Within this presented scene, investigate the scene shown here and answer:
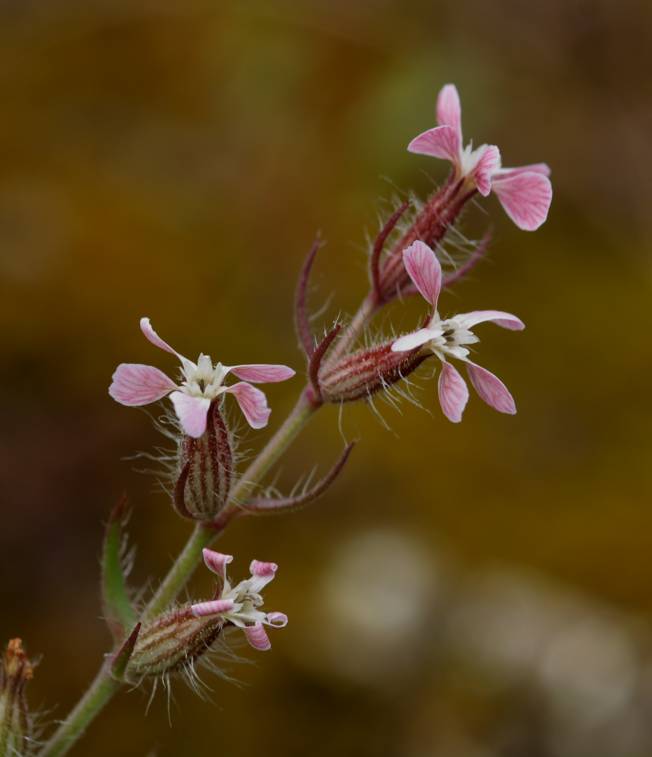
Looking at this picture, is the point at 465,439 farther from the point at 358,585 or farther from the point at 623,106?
the point at 623,106

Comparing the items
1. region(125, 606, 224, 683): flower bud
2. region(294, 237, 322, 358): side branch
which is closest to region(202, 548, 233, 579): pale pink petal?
region(125, 606, 224, 683): flower bud

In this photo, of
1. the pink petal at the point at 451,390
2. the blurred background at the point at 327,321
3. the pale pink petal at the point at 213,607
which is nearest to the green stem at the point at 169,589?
the pale pink petal at the point at 213,607

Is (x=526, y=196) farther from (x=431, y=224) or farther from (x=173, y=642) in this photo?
(x=173, y=642)

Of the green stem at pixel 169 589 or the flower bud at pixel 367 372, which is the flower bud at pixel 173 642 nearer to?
the green stem at pixel 169 589

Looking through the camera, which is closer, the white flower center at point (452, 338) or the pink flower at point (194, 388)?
the pink flower at point (194, 388)

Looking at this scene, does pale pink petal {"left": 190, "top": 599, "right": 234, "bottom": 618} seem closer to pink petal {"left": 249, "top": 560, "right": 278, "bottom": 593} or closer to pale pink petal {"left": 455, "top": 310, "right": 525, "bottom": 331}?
pink petal {"left": 249, "top": 560, "right": 278, "bottom": 593}

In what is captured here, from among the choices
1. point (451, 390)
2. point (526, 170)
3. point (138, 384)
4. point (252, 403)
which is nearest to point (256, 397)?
point (252, 403)

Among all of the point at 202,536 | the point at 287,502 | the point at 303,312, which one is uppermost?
the point at 303,312
